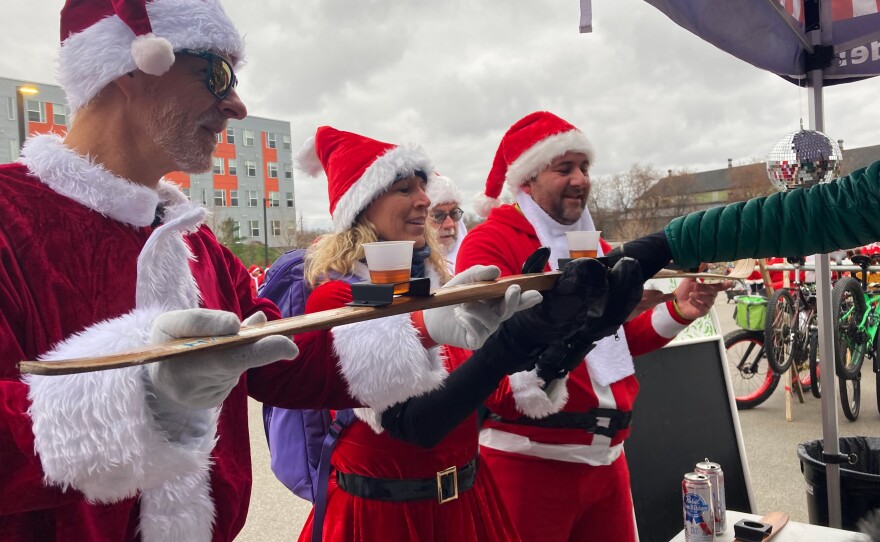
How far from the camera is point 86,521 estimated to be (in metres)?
1.06

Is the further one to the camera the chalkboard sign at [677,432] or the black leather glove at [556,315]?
the chalkboard sign at [677,432]

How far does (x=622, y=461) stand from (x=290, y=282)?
5.02 feet

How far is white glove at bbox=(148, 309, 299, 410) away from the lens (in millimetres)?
895

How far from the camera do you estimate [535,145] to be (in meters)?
2.66

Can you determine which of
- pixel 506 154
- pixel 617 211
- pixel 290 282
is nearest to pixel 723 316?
pixel 617 211

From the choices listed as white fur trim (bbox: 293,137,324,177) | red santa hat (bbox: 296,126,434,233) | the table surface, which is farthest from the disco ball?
white fur trim (bbox: 293,137,324,177)

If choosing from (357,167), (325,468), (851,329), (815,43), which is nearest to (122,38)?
(357,167)

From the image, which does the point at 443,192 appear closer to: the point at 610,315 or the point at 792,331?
the point at 610,315

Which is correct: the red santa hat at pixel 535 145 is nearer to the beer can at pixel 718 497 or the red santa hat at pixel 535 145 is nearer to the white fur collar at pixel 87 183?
→ the beer can at pixel 718 497

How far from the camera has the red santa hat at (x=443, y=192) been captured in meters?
4.93

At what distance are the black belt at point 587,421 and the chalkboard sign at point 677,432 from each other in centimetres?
89

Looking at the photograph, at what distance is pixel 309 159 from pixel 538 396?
5.12 ft

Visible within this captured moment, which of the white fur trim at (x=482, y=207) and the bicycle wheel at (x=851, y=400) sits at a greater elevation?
the white fur trim at (x=482, y=207)

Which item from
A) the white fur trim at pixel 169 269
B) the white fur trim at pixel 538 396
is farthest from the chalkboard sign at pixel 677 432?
the white fur trim at pixel 169 269
